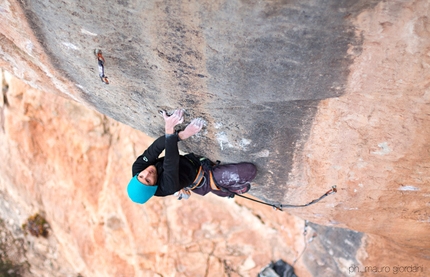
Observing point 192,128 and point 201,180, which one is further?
point 201,180

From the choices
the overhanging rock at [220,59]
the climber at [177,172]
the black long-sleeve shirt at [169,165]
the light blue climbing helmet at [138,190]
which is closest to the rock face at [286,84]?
the overhanging rock at [220,59]

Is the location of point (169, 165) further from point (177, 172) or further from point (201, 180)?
point (201, 180)

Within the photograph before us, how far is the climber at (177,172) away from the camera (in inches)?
110

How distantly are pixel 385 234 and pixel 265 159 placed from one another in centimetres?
160

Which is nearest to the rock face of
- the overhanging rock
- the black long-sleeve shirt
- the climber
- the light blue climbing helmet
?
the overhanging rock

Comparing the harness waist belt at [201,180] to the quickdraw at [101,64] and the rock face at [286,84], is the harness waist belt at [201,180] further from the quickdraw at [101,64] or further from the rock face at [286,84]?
the quickdraw at [101,64]

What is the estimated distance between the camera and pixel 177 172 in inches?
110

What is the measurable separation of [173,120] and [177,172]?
404 millimetres

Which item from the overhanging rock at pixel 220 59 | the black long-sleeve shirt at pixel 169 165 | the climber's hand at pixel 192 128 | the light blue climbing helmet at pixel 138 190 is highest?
the overhanging rock at pixel 220 59

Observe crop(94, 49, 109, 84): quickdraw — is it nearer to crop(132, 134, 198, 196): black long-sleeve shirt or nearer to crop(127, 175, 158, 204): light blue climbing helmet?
crop(132, 134, 198, 196): black long-sleeve shirt

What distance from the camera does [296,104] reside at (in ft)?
8.35

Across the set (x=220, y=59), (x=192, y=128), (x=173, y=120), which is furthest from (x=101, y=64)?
(x=220, y=59)

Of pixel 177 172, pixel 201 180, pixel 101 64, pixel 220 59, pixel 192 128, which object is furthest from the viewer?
pixel 201 180

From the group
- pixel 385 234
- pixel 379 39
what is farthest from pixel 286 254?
pixel 379 39
